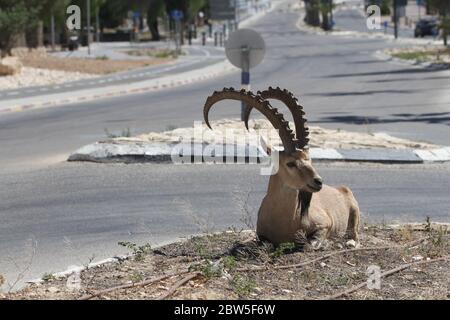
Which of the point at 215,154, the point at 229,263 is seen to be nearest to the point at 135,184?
the point at 215,154

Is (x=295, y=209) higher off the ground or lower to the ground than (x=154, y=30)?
higher

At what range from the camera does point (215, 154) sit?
62.6ft

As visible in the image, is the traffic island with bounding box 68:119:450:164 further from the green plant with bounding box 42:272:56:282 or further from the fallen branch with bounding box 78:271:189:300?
the fallen branch with bounding box 78:271:189:300

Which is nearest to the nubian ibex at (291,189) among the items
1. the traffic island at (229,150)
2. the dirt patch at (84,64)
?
the traffic island at (229,150)

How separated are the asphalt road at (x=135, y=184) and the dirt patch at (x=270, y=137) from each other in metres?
1.39

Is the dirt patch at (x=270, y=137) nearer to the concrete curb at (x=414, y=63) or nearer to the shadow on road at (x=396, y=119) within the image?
the shadow on road at (x=396, y=119)

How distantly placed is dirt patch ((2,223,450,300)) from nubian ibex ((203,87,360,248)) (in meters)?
0.16

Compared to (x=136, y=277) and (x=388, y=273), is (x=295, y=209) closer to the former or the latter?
(x=388, y=273)

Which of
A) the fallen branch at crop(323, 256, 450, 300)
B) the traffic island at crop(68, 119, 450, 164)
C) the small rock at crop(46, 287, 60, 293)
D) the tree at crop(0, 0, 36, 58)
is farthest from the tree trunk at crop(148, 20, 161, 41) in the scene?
the small rock at crop(46, 287, 60, 293)

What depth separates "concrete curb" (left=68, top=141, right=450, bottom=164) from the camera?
62.0ft

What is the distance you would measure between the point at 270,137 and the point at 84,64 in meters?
40.0

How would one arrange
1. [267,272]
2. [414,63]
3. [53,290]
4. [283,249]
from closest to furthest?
[53,290] → [267,272] → [283,249] → [414,63]

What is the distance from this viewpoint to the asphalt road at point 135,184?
12.9 metres
